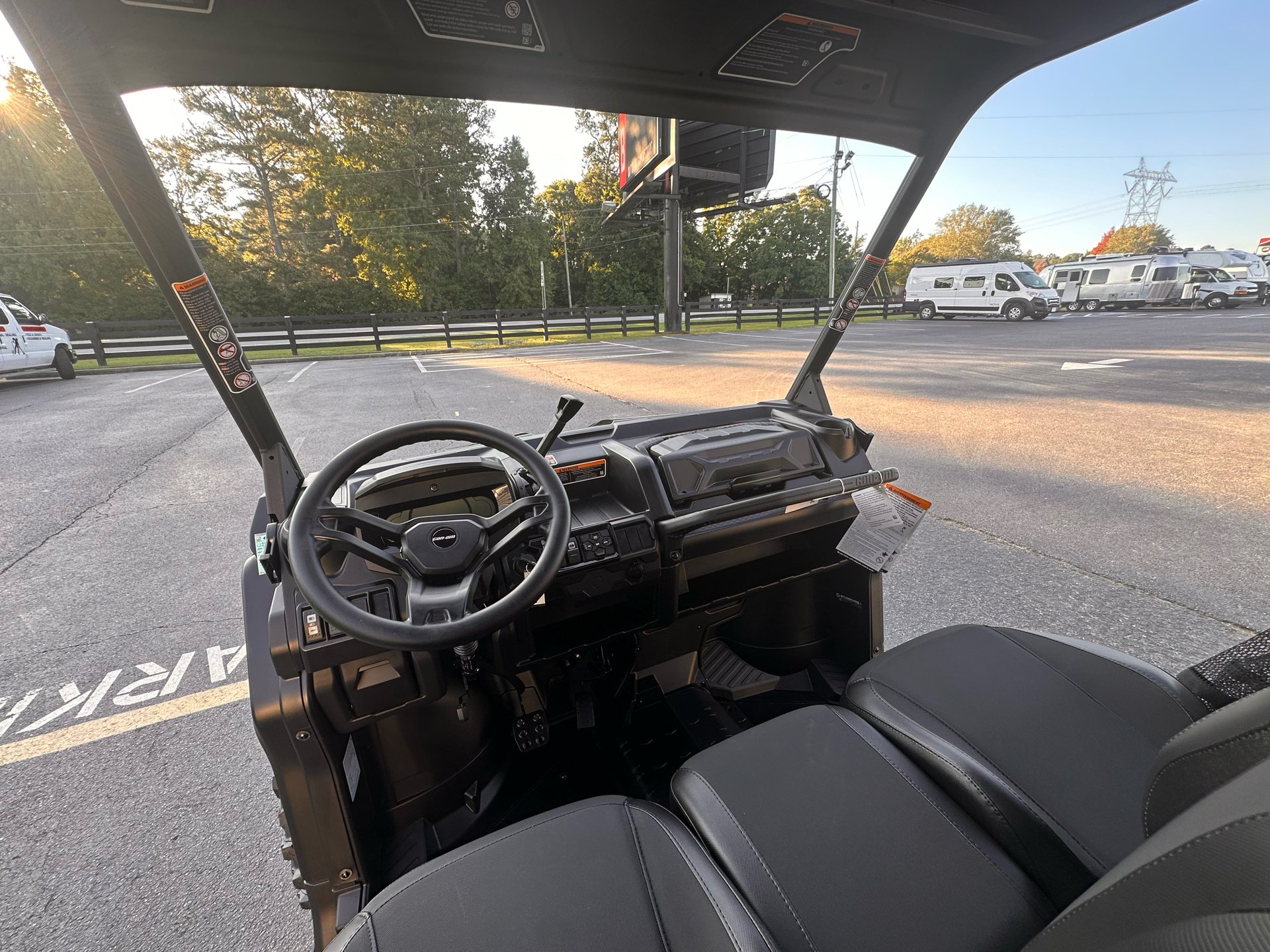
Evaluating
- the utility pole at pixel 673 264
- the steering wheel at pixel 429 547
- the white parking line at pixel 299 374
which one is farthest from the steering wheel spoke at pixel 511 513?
the utility pole at pixel 673 264

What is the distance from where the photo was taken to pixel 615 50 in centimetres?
125

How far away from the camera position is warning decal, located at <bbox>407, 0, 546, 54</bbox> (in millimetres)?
1046

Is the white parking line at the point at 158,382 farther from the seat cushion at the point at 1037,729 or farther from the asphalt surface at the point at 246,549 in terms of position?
the seat cushion at the point at 1037,729

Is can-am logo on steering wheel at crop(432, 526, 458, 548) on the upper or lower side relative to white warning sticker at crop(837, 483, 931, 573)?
upper

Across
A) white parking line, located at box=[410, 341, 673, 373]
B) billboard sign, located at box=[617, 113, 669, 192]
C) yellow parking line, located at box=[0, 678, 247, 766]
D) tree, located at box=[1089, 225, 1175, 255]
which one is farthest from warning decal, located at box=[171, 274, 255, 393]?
tree, located at box=[1089, 225, 1175, 255]

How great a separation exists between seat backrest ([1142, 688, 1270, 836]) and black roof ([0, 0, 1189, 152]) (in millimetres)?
1463

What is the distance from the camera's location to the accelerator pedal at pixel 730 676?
215 centimetres

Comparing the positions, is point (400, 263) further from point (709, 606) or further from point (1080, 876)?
point (1080, 876)

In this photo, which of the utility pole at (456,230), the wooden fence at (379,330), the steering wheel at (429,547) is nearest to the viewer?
the steering wheel at (429,547)

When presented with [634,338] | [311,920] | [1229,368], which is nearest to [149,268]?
[311,920]

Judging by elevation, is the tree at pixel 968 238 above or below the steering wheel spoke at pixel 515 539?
above

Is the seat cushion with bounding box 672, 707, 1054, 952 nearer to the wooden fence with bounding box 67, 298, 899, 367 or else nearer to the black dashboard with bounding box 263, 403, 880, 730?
the black dashboard with bounding box 263, 403, 880, 730

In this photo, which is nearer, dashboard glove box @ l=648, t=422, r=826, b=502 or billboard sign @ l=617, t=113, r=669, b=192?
dashboard glove box @ l=648, t=422, r=826, b=502

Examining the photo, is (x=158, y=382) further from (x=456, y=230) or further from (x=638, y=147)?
(x=638, y=147)
